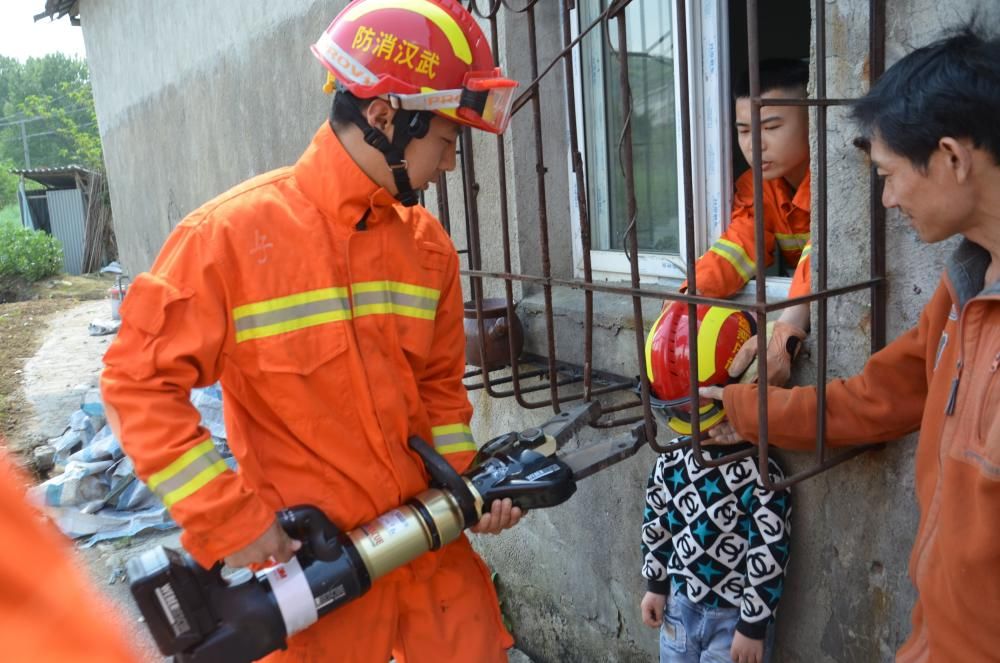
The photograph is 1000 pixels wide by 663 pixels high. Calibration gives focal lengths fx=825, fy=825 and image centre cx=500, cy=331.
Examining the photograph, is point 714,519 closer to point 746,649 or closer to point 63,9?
point 746,649

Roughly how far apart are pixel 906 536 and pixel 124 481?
4775mm

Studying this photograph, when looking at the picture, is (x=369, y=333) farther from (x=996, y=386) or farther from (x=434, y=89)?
(x=996, y=386)

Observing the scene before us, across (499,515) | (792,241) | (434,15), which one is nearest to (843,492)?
(792,241)

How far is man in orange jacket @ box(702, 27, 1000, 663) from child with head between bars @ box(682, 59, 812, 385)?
1.68ft

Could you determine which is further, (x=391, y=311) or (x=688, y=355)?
(x=688, y=355)

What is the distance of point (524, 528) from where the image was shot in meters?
3.41

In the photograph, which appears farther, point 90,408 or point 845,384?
point 90,408

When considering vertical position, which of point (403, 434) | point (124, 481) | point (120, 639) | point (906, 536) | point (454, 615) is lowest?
point (124, 481)

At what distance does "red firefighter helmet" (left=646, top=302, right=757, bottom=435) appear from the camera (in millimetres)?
2072

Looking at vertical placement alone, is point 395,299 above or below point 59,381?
above

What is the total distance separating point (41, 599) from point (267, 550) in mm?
1170

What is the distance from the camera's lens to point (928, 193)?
4.63 feet

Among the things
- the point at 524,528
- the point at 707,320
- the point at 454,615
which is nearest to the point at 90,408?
the point at 524,528

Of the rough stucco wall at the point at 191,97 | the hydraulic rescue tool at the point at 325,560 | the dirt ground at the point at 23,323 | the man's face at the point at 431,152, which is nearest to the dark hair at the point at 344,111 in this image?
the man's face at the point at 431,152
